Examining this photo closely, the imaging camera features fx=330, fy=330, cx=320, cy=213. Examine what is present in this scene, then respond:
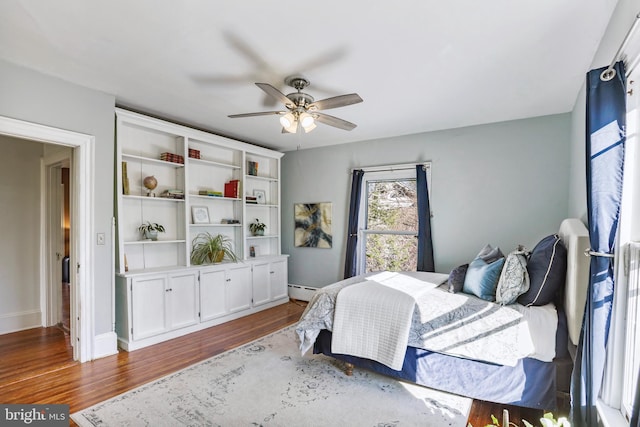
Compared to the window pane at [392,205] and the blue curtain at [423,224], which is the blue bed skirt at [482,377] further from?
the window pane at [392,205]

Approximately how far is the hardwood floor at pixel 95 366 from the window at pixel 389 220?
62.6 inches

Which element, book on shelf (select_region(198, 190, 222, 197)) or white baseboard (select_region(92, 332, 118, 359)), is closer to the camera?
white baseboard (select_region(92, 332, 118, 359))

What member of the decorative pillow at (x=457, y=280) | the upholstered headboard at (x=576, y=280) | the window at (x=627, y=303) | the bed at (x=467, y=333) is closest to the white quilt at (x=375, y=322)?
the bed at (x=467, y=333)

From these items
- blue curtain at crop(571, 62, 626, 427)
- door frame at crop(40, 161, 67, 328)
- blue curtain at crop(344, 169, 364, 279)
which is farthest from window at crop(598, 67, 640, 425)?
door frame at crop(40, 161, 67, 328)

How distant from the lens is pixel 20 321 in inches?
155

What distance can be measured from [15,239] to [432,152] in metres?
5.27

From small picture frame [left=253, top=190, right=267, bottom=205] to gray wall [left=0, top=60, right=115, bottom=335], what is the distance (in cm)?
223

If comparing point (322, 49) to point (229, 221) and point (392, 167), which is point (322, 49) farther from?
point (229, 221)

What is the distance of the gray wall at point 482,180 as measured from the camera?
362cm

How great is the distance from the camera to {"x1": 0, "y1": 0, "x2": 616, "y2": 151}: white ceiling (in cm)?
189

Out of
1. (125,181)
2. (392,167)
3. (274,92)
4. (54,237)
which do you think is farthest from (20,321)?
(392,167)

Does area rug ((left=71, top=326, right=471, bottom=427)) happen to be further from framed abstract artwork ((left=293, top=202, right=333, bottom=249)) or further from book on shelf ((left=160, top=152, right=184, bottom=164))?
framed abstract artwork ((left=293, top=202, right=333, bottom=249))

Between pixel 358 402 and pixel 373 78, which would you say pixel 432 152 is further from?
pixel 358 402

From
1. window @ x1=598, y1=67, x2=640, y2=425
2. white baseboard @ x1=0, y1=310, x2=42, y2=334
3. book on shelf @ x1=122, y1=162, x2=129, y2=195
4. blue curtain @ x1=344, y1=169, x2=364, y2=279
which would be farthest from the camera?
blue curtain @ x1=344, y1=169, x2=364, y2=279
